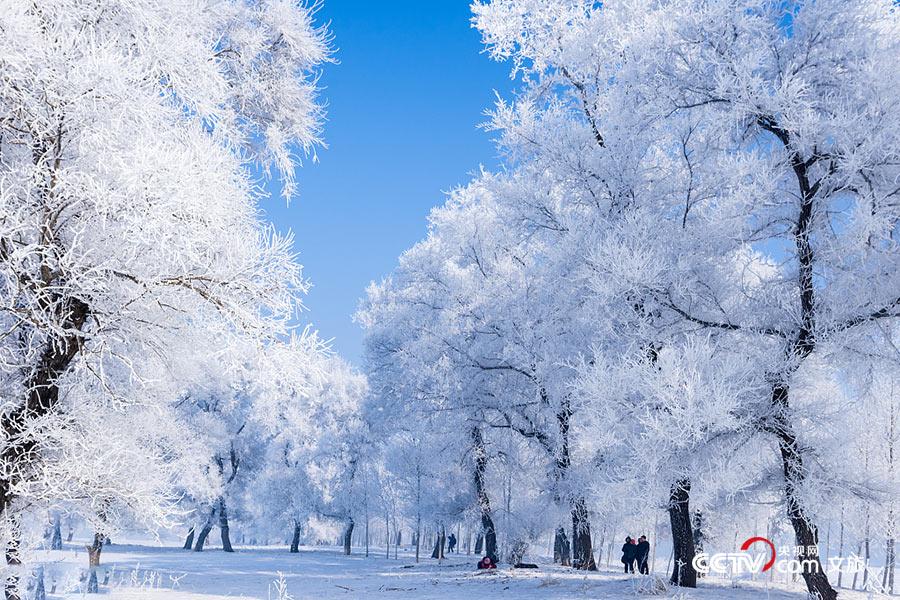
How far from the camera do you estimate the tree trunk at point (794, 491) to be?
11.1 metres

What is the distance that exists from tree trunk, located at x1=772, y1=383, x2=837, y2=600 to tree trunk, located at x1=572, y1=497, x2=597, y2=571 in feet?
25.3

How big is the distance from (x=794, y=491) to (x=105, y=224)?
10139mm

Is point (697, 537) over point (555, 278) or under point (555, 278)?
under

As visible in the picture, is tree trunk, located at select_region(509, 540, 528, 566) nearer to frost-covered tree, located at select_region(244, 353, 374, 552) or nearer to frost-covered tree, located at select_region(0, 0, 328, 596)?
frost-covered tree, located at select_region(0, 0, 328, 596)

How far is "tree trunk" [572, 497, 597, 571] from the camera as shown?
63.3 feet

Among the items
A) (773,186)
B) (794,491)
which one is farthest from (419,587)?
(773,186)

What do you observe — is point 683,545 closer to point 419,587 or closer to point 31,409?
point 419,587

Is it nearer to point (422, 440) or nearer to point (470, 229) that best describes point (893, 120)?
point (470, 229)

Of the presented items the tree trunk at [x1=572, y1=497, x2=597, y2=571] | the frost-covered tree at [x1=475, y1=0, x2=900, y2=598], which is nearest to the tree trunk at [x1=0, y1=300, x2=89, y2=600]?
the frost-covered tree at [x1=475, y1=0, x2=900, y2=598]

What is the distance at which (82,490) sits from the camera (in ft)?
21.0

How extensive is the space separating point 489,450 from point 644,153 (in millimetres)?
14151

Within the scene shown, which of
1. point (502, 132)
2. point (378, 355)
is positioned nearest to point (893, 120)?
point (502, 132)

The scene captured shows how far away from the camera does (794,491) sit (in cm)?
1092

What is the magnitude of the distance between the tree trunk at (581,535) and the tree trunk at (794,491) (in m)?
7.72
